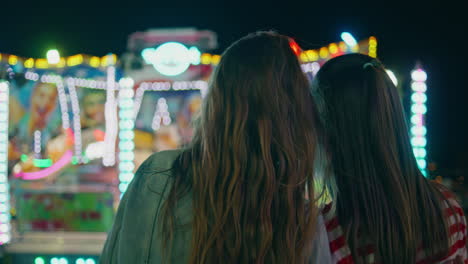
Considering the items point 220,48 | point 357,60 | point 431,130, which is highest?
point 220,48

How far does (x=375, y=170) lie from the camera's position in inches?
56.1

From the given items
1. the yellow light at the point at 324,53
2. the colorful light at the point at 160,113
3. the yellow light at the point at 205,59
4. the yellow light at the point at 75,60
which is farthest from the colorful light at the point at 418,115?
the yellow light at the point at 75,60

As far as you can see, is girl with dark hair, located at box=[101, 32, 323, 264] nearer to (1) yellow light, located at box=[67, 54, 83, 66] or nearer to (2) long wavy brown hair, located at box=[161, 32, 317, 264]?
(2) long wavy brown hair, located at box=[161, 32, 317, 264]

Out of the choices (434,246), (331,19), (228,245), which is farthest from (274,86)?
(331,19)

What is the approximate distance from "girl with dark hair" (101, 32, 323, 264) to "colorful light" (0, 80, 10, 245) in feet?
12.9

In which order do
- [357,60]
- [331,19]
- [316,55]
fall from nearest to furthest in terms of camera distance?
[357,60], [316,55], [331,19]

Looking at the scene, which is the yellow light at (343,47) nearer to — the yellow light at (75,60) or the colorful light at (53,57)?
the yellow light at (75,60)

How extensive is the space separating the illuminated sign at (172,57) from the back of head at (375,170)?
387 centimetres

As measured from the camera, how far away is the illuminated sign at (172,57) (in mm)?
5238

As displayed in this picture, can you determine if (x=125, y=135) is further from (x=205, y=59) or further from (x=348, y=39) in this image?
(x=348, y=39)

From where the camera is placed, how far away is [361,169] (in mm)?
1433

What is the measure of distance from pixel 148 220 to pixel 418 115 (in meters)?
4.17

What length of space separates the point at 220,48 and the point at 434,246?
11.5m

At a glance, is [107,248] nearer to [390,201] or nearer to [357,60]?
[390,201]
